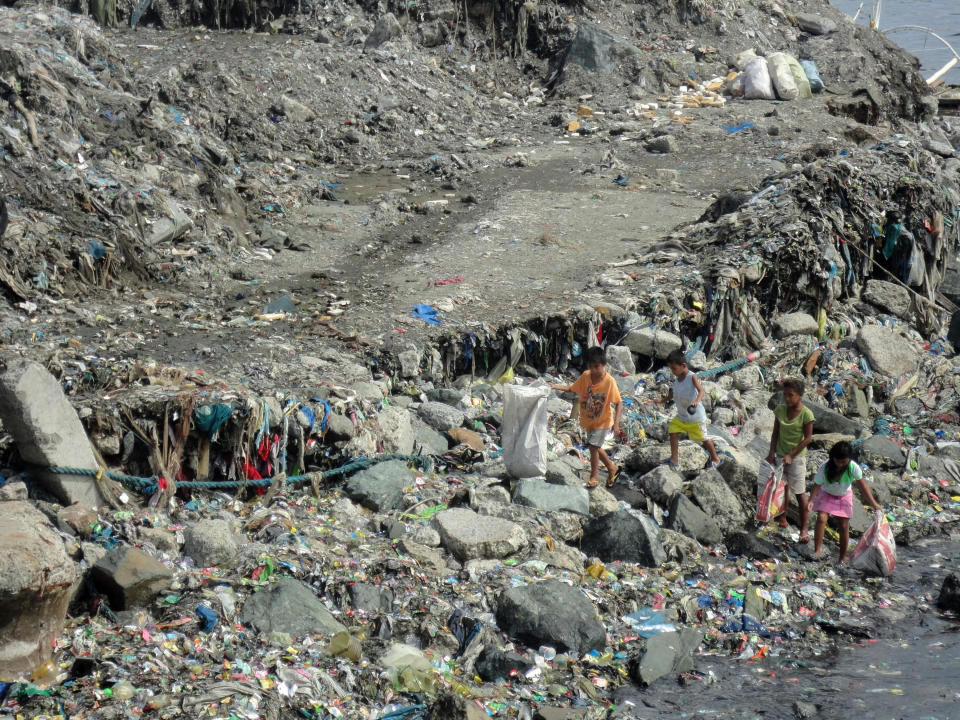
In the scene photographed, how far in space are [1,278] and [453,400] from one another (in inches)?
138

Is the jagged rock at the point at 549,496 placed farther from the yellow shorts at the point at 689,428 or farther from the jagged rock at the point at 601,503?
the yellow shorts at the point at 689,428

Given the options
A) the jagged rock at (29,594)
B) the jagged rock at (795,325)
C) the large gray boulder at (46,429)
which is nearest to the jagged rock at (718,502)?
the jagged rock at (795,325)

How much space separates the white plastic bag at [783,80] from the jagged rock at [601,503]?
40.4 feet

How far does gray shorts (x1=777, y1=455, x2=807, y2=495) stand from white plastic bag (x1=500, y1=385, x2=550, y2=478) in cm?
151

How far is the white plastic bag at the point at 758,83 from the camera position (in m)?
16.1

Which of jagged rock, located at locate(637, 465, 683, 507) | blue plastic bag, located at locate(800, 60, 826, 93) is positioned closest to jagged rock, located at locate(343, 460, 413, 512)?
jagged rock, located at locate(637, 465, 683, 507)

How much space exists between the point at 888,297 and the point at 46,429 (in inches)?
321

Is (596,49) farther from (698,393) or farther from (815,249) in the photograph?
(698,393)

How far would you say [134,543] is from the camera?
470cm

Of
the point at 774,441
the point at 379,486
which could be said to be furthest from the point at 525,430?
the point at 774,441

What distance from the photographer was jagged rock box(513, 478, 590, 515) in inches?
225

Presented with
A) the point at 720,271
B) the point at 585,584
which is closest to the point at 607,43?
the point at 720,271

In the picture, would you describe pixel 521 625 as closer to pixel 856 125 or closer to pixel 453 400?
pixel 453 400

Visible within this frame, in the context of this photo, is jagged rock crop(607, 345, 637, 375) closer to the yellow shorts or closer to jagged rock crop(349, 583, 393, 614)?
the yellow shorts
